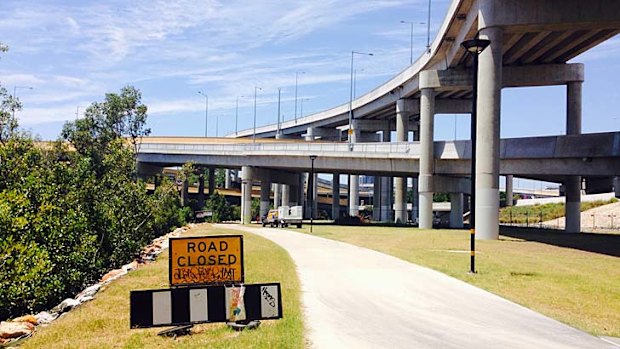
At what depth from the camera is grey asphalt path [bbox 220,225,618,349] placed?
38.3 ft

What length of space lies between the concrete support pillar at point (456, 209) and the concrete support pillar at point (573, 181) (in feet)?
50.0

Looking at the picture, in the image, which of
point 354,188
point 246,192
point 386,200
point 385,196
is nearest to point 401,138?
point 246,192

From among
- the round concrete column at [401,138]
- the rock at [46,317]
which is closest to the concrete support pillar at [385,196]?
the round concrete column at [401,138]

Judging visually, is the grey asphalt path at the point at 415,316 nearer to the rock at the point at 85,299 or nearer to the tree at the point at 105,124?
the rock at the point at 85,299

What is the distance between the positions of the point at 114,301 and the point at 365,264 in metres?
11.0

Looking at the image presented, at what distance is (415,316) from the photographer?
557 inches

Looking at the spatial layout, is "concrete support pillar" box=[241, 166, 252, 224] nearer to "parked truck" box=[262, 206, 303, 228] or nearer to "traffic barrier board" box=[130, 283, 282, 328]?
"parked truck" box=[262, 206, 303, 228]

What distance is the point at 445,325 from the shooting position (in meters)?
13.2

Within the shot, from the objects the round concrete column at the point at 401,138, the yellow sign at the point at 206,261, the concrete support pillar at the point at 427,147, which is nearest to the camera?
the yellow sign at the point at 206,261

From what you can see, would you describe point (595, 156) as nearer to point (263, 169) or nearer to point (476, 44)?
point (476, 44)

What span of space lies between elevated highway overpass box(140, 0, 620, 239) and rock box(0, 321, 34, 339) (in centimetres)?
1813

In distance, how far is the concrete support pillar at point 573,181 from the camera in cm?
6266

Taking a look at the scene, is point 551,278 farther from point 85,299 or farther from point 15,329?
point 15,329

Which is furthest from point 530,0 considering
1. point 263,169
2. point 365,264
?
point 263,169
